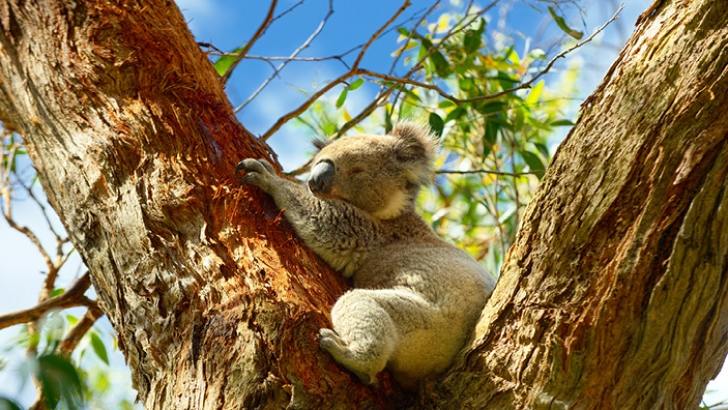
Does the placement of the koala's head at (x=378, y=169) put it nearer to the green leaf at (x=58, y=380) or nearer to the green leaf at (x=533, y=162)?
the green leaf at (x=533, y=162)

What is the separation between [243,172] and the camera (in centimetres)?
306

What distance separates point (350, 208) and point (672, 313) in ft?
5.84

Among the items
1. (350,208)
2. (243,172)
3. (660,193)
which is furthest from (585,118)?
(350,208)

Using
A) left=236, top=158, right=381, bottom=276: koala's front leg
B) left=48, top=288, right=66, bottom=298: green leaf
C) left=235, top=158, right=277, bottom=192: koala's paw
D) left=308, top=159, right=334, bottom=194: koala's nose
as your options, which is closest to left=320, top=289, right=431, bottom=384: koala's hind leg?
left=236, top=158, right=381, bottom=276: koala's front leg

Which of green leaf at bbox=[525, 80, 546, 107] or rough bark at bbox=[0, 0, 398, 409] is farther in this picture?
green leaf at bbox=[525, 80, 546, 107]

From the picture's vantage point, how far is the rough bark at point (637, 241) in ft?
6.92

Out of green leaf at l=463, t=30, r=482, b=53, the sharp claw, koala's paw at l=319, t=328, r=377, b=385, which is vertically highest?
green leaf at l=463, t=30, r=482, b=53

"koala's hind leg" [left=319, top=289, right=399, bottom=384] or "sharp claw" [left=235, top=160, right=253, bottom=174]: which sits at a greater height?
"sharp claw" [left=235, top=160, right=253, bottom=174]

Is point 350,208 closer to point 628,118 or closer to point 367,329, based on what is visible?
point 367,329

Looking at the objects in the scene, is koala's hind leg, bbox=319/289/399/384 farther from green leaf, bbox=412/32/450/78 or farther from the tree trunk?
green leaf, bbox=412/32/450/78

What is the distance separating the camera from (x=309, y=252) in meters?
3.13

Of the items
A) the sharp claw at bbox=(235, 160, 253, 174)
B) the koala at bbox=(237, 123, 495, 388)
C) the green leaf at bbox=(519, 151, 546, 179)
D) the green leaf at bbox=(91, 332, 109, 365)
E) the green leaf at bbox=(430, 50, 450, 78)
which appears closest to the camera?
the koala at bbox=(237, 123, 495, 388)

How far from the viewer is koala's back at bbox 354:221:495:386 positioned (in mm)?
2838

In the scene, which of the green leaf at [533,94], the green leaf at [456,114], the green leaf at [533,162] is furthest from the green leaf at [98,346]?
the green leaf at [533,94]
